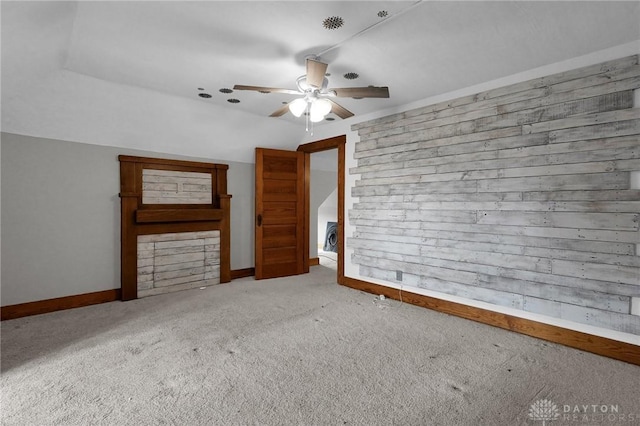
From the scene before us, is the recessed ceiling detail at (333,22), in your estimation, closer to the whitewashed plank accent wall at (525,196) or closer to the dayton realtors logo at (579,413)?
the whitewashed plank accent wall at (525,196)

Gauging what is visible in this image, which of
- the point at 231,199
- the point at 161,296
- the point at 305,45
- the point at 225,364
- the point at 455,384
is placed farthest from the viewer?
the point at 231,199

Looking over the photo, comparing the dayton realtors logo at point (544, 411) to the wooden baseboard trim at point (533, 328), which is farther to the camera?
the wooden baseboard trim at point (533, 328)

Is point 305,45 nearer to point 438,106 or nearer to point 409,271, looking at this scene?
point 438,106

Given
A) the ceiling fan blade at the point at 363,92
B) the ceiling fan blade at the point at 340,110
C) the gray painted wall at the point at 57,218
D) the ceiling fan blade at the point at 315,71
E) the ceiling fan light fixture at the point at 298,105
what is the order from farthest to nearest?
1. the gray painted wall at the point at 57,218
2. the ceiling fan blade at the point at 340,110
3. the ceiling fan light fixture at the point at 298,105
4. the ceiling fan blade at the point at 363,92
5. the ceiling fan blade at the point at 315,71

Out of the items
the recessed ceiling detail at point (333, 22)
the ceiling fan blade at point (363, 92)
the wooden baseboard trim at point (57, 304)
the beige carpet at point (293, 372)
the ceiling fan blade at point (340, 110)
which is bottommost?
the beige carpet at point (293, 372)

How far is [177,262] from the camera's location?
4.55 metres

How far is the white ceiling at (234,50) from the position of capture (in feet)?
7.15

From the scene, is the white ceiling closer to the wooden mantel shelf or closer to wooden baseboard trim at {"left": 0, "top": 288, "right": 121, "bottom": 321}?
the wooden mantel shelf

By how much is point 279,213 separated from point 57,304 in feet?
10.0

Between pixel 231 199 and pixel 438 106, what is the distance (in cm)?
333

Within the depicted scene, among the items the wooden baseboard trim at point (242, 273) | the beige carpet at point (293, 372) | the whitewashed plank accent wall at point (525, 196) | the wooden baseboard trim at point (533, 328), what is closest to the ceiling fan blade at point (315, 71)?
the whitewashed plank accent wall at point (525, 196)

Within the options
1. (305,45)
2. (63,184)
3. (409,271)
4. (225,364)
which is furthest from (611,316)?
(63,184)

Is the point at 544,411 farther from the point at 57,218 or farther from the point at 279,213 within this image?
the point at 57,218

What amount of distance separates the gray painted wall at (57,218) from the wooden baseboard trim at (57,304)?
2.4 inches
